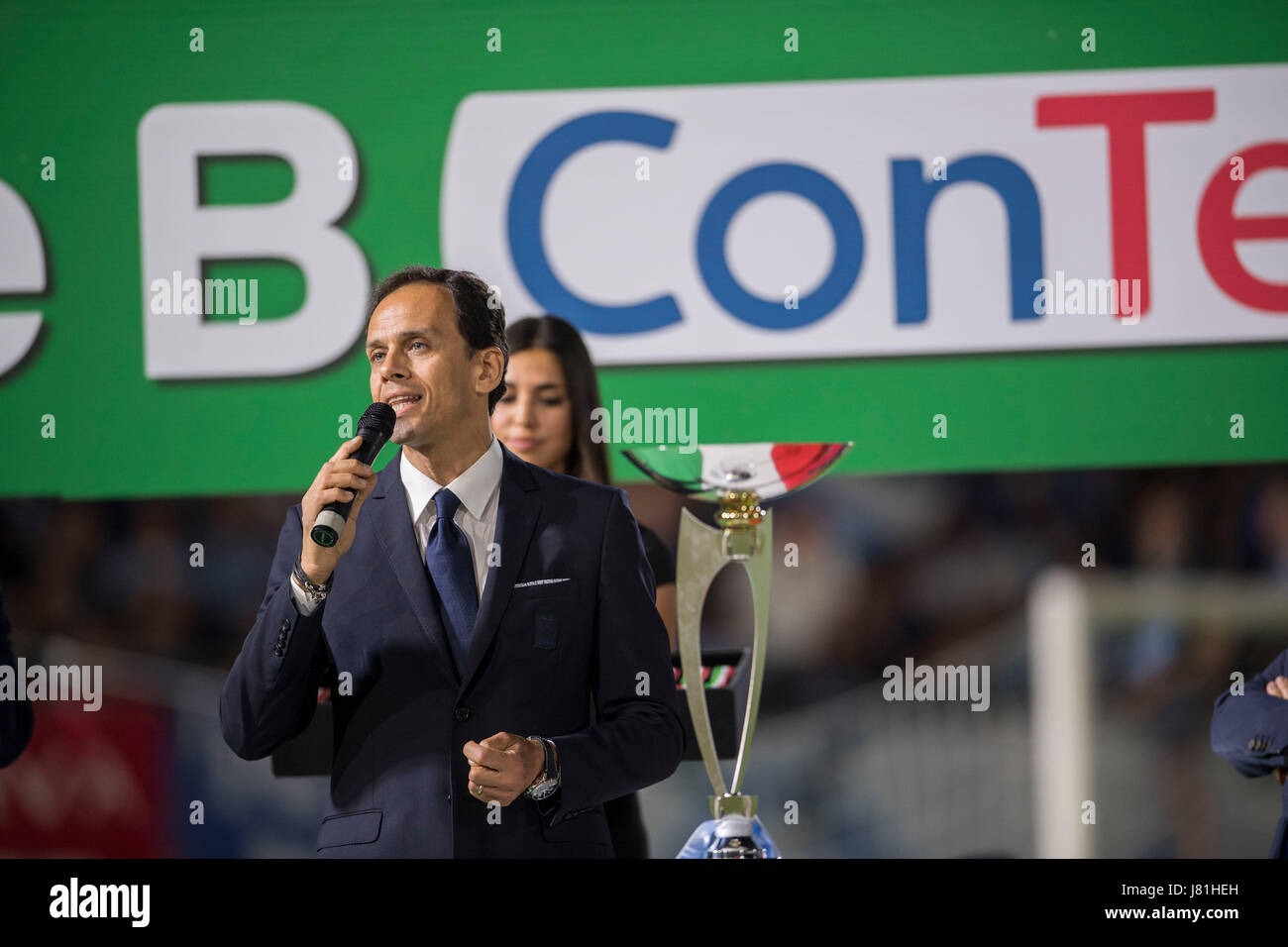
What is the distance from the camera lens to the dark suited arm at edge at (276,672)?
1948mm

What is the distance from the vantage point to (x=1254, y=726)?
2656mm

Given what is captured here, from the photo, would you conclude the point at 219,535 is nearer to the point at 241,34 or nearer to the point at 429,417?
the point at 241,34

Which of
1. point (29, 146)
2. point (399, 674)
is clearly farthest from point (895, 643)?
point (29, 146)

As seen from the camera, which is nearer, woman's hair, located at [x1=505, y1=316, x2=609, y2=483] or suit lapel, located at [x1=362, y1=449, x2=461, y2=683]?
Answer: suit lapel, located at [x1=362, y1=449, x2=461, y2=683]

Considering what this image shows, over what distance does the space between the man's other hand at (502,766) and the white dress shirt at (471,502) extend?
1.12 feet

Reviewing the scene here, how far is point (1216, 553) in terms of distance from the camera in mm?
4090

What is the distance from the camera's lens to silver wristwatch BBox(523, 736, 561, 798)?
192cm

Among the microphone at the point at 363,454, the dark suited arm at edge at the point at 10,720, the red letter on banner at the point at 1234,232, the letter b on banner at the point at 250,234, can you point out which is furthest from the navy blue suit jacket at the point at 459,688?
the red letter on banner at the point at 1234,232

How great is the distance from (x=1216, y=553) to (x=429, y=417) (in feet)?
9.33

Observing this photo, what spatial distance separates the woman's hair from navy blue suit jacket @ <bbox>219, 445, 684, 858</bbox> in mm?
1148

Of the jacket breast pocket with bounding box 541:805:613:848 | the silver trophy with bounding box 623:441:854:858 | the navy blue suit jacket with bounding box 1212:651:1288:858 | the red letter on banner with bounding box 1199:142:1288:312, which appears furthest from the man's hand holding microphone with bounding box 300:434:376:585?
the red letter on banner with bounding box 1199:142:1288:312

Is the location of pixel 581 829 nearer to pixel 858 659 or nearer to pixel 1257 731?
pixel 1257 731

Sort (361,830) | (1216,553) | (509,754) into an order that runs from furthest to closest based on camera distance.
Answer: (1216,553), (361,830), (509,754)

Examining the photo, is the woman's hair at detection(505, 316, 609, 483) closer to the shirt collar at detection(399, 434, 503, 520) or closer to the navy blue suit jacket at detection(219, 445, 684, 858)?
the shirt collar at detection(399, 434, 503, 520)
